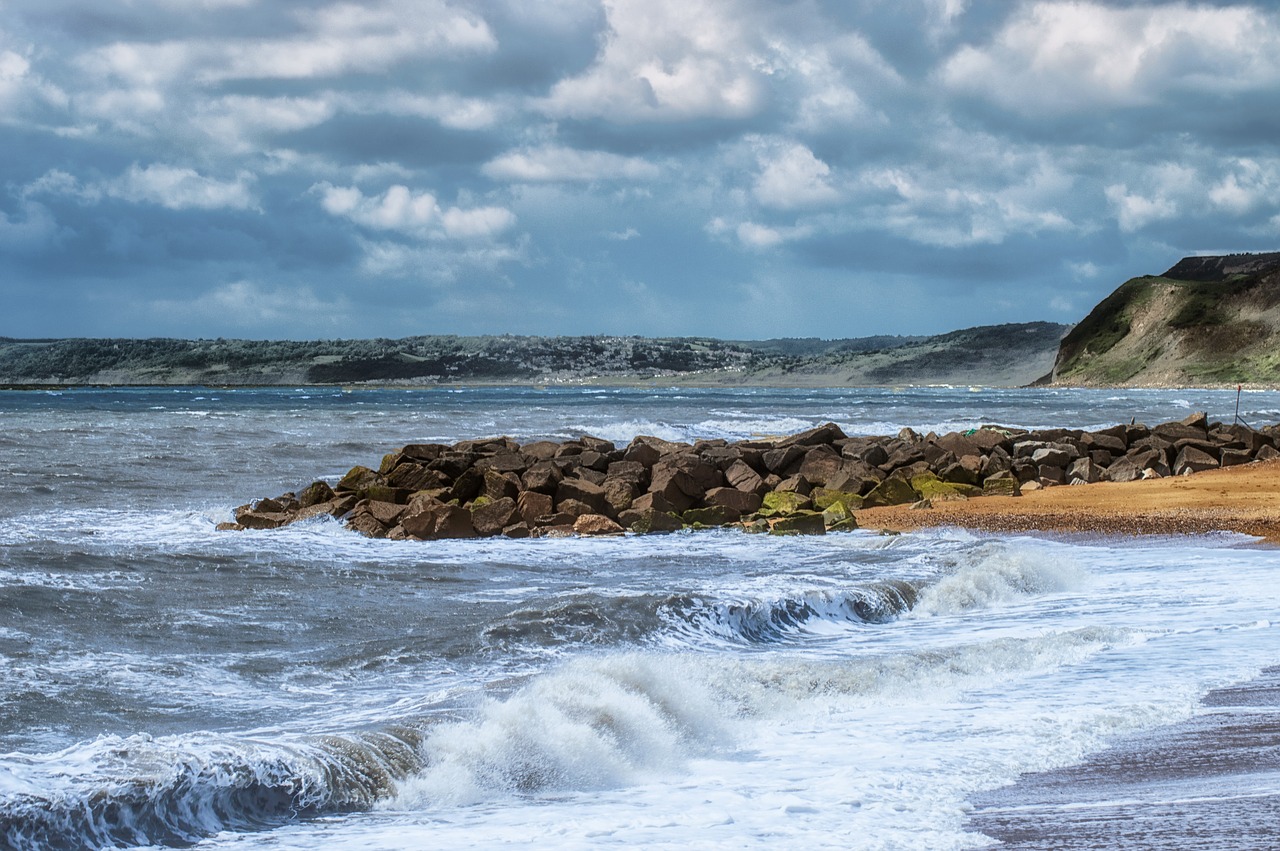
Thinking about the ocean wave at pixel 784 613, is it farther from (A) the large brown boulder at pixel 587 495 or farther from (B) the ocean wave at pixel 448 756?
(A) the large brown boulder at pixel 587 495

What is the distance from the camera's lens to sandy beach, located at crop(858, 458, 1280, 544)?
16.2m

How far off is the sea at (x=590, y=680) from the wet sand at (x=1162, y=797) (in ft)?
0.24

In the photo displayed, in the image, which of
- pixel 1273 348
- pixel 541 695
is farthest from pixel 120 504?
pixel 1273 348

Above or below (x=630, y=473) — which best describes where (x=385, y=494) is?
below

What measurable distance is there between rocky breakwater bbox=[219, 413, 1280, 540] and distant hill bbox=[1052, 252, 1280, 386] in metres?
129

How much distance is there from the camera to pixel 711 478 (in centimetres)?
1883

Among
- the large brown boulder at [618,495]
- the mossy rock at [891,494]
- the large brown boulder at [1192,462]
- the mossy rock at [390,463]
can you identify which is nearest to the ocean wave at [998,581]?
the large brown boulder at [618,495]

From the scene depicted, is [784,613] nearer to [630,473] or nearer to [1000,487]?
[630,473]

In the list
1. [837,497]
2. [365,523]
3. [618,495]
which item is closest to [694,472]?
[618,495]

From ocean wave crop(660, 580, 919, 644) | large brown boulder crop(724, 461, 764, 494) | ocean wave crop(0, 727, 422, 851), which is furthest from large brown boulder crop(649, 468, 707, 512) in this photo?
ocean wave crop(0, 727, 422, 851)

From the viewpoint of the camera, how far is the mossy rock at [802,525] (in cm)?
1608

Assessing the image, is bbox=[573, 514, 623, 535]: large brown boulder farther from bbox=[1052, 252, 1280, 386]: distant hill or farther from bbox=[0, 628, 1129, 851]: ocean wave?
bbox=[1052, 252, 1280, 386]: distant hill

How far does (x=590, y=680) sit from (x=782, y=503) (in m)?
10.8

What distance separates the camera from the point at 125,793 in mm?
5855
